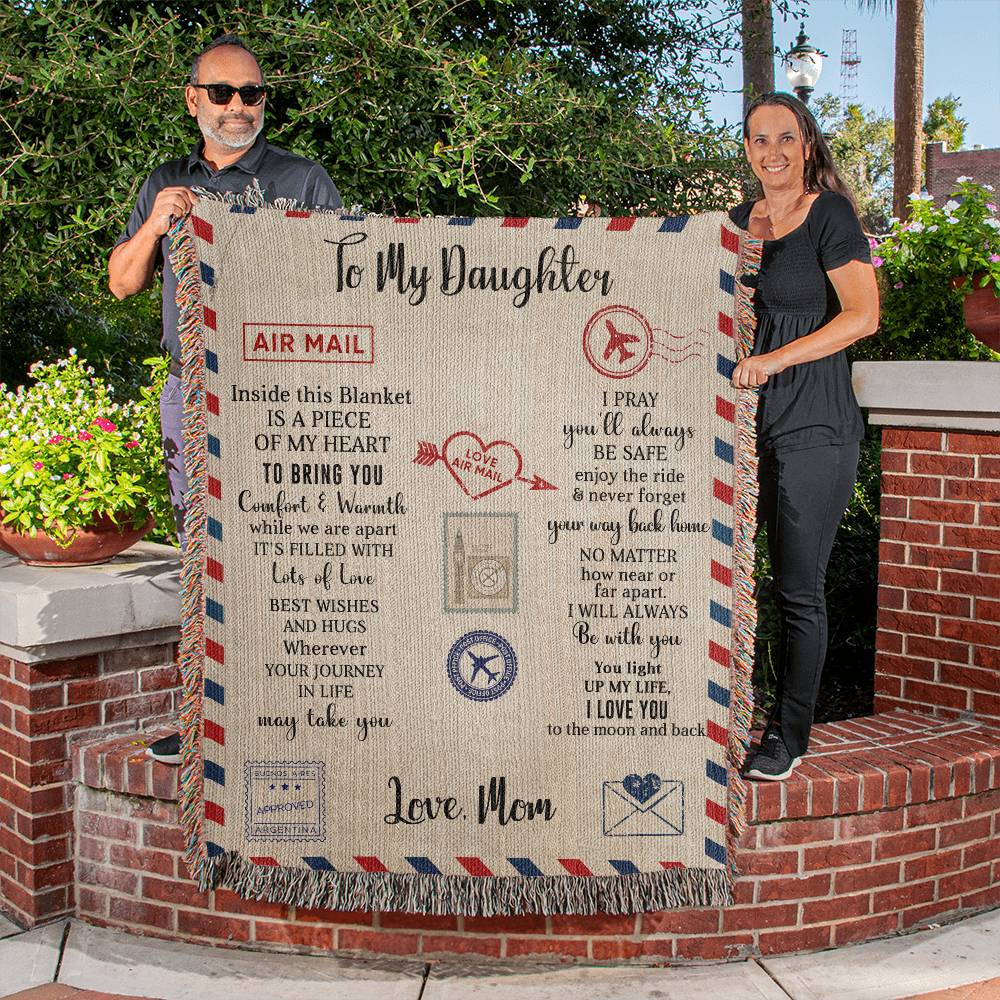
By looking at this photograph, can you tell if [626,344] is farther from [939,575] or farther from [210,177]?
[939,575]

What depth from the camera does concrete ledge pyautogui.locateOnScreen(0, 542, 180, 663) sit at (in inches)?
116

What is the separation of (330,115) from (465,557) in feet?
7.90

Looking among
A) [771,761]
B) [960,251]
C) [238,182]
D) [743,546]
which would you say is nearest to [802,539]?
[743,546]

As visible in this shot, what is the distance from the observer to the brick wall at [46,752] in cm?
303

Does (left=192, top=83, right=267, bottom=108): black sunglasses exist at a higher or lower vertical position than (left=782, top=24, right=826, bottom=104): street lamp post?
lower

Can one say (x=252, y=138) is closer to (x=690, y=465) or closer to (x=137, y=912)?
(x=690, y=465)

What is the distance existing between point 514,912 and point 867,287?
1.80 m

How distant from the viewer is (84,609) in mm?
3008

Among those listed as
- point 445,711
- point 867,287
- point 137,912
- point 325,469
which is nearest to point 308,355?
point 325,469

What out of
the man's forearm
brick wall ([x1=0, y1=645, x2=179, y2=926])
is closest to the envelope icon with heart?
brick wall ([x1=0, y1=645, x2=179, y2=926])

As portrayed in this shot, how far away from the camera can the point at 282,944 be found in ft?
9.75

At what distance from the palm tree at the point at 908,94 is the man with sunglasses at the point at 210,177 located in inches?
421

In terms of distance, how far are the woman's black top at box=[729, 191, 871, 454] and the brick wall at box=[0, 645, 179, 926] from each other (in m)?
1.92

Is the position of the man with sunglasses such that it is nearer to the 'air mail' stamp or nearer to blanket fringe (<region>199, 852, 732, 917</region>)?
the 'air mail' stamp
